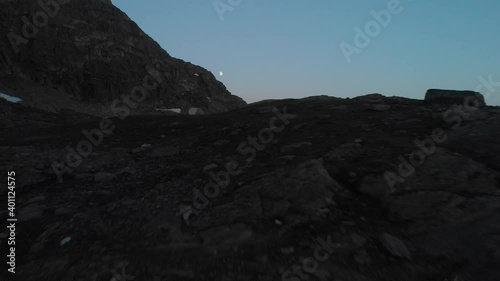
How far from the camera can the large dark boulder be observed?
8.36 metres

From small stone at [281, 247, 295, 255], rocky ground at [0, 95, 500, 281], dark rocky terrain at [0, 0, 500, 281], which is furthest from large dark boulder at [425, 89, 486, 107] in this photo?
small stone at [281, 247, 295, 255]

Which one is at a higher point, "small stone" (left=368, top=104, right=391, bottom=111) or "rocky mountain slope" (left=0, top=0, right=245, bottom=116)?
"rocky mountain slope" (left=0, top=0, right=245, bottom=116)

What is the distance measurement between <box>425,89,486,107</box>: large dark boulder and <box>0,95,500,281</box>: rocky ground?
148 centimetres

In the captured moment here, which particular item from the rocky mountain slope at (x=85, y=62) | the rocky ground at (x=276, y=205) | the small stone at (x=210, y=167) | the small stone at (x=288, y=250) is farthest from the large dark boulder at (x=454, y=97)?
the rocky mountain slope at (x=85, y=62)

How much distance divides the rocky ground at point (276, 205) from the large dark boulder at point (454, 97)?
148 centimetres

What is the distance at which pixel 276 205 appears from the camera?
4.00m

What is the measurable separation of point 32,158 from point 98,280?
4576 mm

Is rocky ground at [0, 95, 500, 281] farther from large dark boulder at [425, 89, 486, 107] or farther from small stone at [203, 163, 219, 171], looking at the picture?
large dark boulder at [425, 89, 486, 107]

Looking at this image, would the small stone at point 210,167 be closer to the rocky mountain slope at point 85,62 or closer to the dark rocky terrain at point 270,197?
the dark rocky terrain at point 270,197

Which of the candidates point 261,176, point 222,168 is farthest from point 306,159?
point 222,168

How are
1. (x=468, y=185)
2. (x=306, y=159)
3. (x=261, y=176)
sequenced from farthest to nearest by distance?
(x=306, y=159)
(x=261, y=176)
(x=468, y=185)

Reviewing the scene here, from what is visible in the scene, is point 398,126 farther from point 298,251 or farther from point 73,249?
point 73,249

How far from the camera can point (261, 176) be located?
15.9ft

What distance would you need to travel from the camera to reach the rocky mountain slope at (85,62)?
84.5ft
